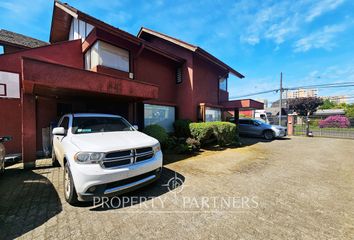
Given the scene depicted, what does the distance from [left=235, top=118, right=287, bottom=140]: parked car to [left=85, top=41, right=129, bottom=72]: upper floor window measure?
37.3ft

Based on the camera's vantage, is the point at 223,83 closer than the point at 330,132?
Yes

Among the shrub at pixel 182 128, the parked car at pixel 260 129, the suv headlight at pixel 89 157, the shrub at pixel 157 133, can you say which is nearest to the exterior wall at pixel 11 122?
the shrub at pixel 157 133

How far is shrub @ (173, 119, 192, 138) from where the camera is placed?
9.52 m

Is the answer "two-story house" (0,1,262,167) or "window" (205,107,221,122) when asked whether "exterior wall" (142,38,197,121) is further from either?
"window" (205,107,221,122)

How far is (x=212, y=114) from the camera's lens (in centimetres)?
1154

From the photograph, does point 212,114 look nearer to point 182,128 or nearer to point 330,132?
point 182,128

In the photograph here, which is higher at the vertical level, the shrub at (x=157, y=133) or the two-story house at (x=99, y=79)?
the two-story house at (x=99, y=79)

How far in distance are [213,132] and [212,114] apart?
3.01m

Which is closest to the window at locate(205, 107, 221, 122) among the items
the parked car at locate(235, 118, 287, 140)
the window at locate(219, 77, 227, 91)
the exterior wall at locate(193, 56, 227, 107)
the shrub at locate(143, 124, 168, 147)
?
the exterior wall at locate(193, 56, 227, 107)

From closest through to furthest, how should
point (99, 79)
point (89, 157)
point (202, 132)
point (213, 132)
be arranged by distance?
1. point (89, 157)
2. point (99, 79)
3. point (202, 132)
4. point (213, 132)

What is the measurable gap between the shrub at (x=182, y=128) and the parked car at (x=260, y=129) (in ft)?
23.9

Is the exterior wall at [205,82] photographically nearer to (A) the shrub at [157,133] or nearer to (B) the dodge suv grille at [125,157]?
(A) the shrub at [157,133]

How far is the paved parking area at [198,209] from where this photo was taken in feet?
8.19

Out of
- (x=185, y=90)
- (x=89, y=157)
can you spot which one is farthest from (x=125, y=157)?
(x=185, y=90)
